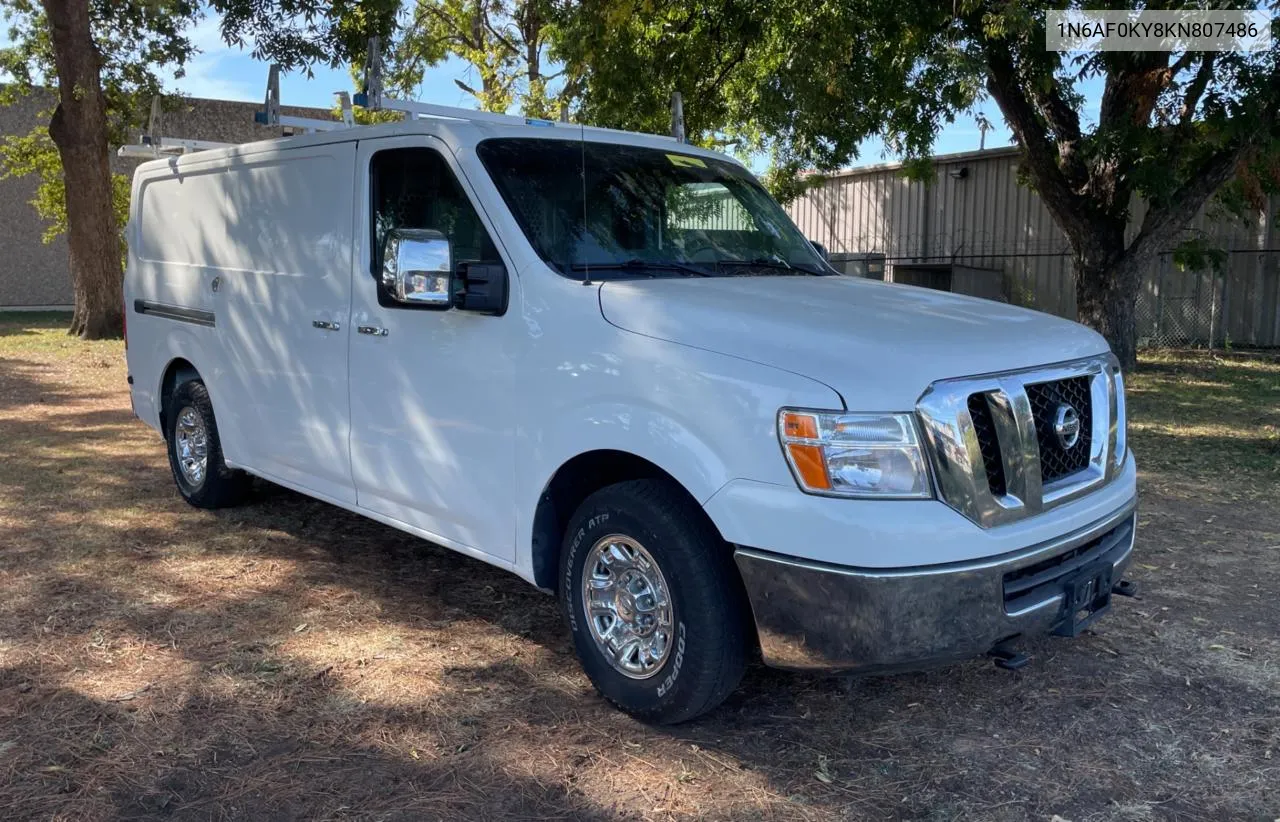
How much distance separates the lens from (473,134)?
14.7ft

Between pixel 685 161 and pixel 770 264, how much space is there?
0.73 meters

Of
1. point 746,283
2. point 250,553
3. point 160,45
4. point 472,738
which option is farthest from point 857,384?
point 160,45

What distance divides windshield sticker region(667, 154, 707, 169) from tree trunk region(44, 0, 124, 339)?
1477 cm

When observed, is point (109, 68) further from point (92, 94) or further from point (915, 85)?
point (915, 85)

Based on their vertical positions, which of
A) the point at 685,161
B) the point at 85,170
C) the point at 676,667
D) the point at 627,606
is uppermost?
the point at 85,170

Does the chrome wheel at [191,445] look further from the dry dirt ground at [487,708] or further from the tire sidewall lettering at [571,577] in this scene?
the tire sidewall lettering at [571,577]

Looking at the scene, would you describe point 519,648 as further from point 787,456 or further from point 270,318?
point 270,318

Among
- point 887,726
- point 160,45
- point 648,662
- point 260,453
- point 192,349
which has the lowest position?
point 887,726

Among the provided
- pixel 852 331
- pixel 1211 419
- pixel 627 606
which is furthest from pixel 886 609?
pixel 1211 419

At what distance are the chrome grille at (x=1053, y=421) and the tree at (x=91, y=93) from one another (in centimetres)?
1523

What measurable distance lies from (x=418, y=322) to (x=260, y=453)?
5.87 ft

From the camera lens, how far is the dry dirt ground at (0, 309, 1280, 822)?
3383mm

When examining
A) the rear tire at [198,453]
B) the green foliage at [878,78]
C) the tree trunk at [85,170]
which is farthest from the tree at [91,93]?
the rear tire at [198,453]

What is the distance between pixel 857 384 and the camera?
10.6 ft
